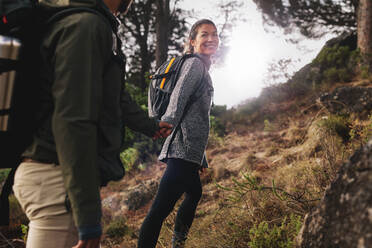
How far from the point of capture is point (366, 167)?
1.03m

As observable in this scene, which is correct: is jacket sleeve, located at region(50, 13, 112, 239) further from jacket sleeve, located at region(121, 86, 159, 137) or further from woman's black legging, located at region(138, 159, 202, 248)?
woman's black legging, located at region(138, 159, 202, 248)

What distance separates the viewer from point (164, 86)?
2.23m

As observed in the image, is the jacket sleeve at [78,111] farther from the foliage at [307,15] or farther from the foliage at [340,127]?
the foliage at [307,15]

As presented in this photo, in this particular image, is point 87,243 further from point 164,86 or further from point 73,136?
point 164,86

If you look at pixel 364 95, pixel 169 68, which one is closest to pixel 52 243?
pixel 169 68

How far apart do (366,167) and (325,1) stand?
34.6 feet

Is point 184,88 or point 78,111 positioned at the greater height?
point 184,88

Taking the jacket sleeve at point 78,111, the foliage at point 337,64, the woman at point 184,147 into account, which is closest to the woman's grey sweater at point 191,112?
the woman at point 184,147

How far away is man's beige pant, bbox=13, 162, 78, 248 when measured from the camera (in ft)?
3.33

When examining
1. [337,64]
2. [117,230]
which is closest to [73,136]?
[117,230]

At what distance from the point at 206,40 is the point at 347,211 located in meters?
1.90

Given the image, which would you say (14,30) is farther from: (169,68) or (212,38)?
(212,38)

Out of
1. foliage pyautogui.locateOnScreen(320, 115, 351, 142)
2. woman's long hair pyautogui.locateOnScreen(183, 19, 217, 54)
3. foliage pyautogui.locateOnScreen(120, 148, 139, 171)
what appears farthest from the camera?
foliage pyautogui.locateOnScreen(120, 148, 139, 171)

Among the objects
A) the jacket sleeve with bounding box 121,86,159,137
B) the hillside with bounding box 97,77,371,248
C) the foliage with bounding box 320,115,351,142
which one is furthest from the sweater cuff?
the foliage with bounding box 320,115,351,142
